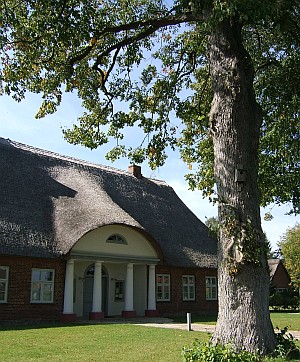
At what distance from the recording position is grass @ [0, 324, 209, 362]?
9734mm

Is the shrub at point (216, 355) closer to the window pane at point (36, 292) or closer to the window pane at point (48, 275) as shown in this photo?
the window pane at point (36, 292)

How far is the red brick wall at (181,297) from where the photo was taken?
80.6ft

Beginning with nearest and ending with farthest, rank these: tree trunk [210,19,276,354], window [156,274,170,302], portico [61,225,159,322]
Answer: tree trunk [210,19,276,354] → portico [61,225,159,322] → window [156,274,170,302]

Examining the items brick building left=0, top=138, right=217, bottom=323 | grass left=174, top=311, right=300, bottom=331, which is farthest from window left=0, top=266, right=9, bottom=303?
grass left=174, top=311, right=300, bottom=331

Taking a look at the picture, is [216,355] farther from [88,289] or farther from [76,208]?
[88,289]

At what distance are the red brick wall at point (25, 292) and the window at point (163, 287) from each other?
6.11 meters

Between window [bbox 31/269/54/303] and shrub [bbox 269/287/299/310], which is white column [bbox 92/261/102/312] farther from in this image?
shrub [bbox 269/287/299/310]

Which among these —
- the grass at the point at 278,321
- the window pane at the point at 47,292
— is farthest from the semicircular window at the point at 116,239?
the grass at the point at 278,321

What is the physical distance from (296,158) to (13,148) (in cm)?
1388

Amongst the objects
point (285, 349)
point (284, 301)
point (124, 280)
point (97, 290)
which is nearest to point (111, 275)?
point (124, 280)

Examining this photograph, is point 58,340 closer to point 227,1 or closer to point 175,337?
point 175,337

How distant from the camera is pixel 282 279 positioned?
165 feet

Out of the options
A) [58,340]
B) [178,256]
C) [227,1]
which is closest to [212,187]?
[178,256]

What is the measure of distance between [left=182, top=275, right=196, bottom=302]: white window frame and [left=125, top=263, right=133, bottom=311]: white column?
4.10 meters
